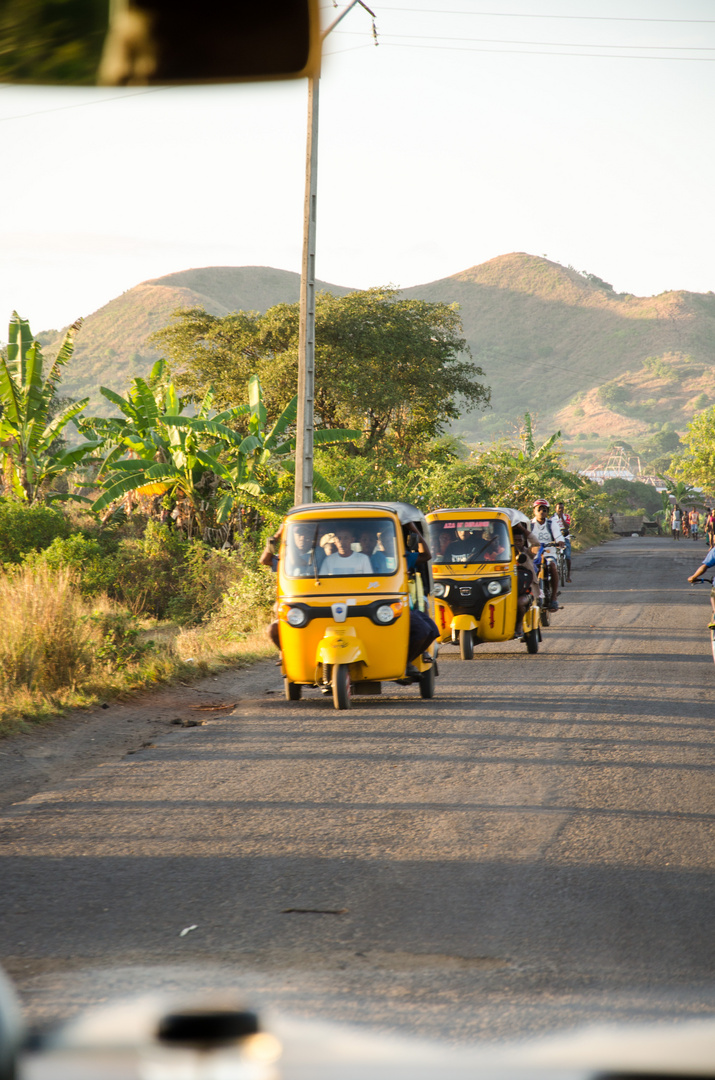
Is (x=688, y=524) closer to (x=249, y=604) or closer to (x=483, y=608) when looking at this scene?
(x=249, y=604)

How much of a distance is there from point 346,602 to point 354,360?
22.9 meters

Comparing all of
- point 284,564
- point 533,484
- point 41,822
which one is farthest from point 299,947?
point 533,484

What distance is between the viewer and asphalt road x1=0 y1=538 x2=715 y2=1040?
3996 mm

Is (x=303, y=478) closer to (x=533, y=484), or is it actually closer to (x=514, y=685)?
(x=514, y=685)

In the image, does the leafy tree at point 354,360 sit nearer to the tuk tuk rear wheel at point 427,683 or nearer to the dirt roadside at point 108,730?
the dirt roadside at point 108,730

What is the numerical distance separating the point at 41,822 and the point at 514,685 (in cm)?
666

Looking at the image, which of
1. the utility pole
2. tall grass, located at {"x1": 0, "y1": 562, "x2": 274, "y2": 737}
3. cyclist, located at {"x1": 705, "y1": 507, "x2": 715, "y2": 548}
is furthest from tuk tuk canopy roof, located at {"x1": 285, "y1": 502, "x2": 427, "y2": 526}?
the utility pole

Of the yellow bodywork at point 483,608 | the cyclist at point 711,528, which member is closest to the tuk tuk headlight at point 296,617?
the yellow bodywork at point 483,608

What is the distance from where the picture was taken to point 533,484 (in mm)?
39625

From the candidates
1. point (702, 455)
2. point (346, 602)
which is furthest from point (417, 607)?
point (702, 455)

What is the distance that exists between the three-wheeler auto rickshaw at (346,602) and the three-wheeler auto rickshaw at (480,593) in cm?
303

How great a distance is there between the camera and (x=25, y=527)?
974 inches

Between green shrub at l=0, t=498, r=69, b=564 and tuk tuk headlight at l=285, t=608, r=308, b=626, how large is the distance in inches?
556

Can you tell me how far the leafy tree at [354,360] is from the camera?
3312 centimetres
